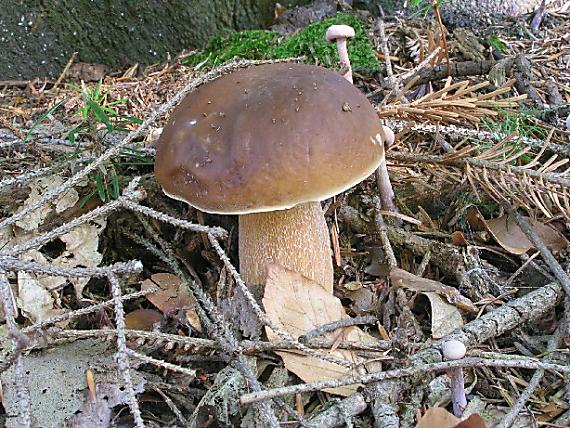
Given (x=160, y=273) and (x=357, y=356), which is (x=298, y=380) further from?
(x=160, y=273)

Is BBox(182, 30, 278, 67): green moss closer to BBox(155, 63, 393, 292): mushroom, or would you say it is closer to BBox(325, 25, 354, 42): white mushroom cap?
BBox(325, 25, 354, 42): white mushroom cap

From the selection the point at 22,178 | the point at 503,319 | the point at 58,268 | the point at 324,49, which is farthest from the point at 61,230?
the point at 324,49

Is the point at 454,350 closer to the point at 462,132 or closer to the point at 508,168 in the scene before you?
the point at 508,168

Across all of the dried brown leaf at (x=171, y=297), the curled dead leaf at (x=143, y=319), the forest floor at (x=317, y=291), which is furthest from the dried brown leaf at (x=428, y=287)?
the curled dead leaf at (x=143, y=319)

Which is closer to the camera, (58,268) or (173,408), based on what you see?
(58,268)

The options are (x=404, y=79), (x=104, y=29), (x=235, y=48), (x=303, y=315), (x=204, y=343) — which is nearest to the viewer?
(x=204, y=343)

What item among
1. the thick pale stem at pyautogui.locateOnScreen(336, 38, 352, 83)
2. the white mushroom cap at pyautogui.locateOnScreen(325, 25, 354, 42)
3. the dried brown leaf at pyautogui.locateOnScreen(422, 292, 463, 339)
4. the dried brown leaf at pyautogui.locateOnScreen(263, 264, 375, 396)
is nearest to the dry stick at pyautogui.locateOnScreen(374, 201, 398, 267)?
the dried brown leaf at pyautogui.locateOnScreen(422, 292, 463, 339)

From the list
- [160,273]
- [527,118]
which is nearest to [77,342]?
[160,273]
